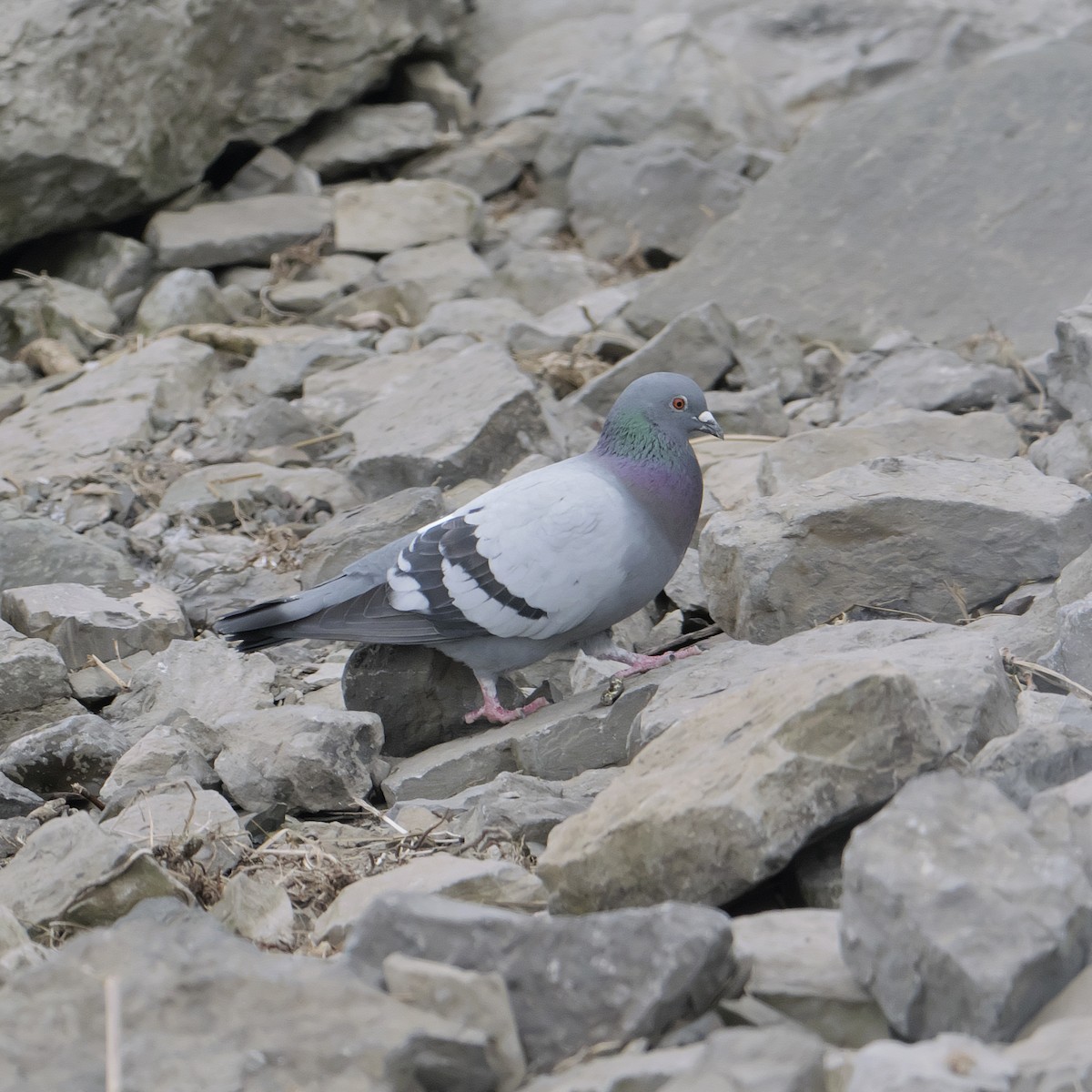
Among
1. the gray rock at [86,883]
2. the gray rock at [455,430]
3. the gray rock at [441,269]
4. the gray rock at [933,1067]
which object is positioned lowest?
the gray rock at [441,269]

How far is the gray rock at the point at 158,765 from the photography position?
134 inches

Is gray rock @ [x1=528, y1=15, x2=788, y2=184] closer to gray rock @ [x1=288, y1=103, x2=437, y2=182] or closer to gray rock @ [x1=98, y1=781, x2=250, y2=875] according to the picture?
gray rock @ [x1=288, y1=103, x2=437, y2=182]

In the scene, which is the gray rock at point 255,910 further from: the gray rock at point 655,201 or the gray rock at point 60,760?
the gray rock at point 655,201

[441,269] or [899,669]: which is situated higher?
[899,669]

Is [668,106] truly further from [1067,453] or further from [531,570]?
[531,570]

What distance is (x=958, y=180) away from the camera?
639 cm

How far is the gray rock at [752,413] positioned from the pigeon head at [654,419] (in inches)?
57.9

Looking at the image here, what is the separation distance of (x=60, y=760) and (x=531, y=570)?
121 centimetres

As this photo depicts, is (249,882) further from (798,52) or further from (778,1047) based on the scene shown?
(798,52)

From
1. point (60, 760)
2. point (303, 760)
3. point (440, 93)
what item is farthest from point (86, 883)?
point (440, 93)

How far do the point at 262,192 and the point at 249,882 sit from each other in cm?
611

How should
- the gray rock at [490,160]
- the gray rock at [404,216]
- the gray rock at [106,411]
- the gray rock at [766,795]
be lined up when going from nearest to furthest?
the gray rock at [766,795] < the gray rock at [106,411] < the gray rock at [404,216] < the gray rock at [490,160]

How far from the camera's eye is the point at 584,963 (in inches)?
74.9

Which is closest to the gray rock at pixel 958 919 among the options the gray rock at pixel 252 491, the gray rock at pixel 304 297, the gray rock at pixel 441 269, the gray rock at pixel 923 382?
the gray rock at pixel 923 382
